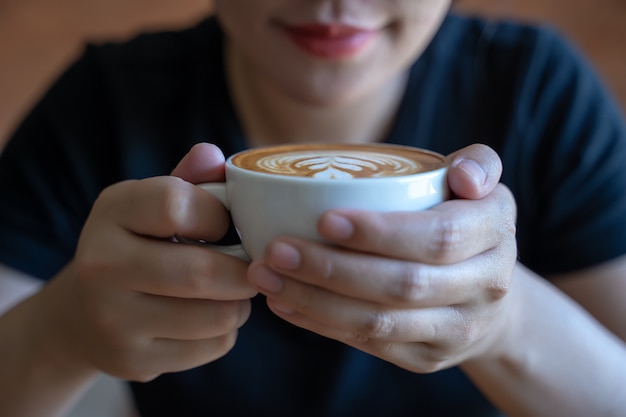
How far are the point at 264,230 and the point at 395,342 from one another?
151mm

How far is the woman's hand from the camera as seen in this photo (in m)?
0.41

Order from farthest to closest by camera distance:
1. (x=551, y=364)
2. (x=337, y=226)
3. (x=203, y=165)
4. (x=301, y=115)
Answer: (x=301, y=115) < (x=551, y=364) < (x=203, y=165) < (x=337, y=226)

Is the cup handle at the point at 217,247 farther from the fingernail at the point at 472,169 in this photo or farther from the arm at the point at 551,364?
the arm at the point at 551,364

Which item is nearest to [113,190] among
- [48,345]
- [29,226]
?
[48,345]

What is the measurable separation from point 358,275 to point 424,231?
0.05 meters

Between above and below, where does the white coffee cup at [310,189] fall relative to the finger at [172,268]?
above

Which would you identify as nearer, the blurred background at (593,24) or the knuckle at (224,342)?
the knuckle at (224,342)

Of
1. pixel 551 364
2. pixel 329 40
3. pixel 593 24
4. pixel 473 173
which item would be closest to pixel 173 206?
pixel 473 173

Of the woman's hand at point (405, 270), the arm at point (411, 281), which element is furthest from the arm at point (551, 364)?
the woman's hand at point (405, 270)

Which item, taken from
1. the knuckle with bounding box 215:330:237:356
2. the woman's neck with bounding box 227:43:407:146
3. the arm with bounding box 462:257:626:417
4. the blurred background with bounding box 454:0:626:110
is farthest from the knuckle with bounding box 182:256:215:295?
the blurred background with bounding box 454:0:626:110

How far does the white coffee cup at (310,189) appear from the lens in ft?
1.30

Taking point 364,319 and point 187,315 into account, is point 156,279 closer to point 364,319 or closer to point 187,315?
point 187,315

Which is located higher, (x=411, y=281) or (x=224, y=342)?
(x=411, y=281)

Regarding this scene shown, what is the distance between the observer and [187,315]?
1.69ft
